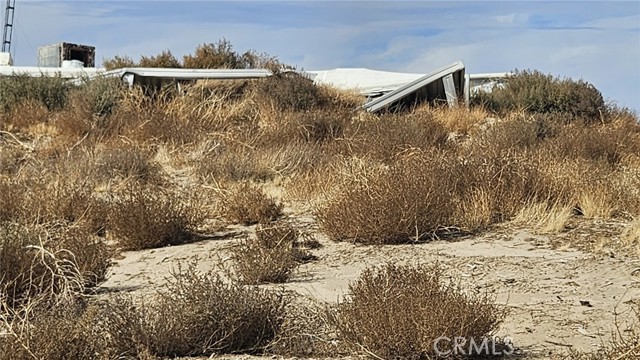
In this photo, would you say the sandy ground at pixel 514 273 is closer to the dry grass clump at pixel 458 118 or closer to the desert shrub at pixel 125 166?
the desert shrub at pixel 125 166

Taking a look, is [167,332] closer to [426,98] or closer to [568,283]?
[568,283]

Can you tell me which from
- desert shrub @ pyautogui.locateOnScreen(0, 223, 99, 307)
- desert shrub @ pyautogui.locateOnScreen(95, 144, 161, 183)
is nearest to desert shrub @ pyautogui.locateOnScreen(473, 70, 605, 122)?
desert shrub @ pyautogui.locateOnScreen(95, 144, 161, 183)

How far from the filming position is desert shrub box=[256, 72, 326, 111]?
18734 mm

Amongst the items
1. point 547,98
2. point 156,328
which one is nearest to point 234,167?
point 156,328

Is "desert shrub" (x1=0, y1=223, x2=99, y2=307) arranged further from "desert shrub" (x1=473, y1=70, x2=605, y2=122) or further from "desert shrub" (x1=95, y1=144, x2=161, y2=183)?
"desert shrub" (x1=473, y1=70, x2=605, y2=122)

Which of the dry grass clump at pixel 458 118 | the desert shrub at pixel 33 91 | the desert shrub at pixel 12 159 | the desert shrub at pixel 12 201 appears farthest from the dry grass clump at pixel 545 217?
the desert shrub at pixel 33 91

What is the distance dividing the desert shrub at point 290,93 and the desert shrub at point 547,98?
443cm

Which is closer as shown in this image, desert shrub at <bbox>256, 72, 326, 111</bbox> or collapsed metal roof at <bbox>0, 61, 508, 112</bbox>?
desert shrub at <bbox>256, 72, 326, 111</bbox>

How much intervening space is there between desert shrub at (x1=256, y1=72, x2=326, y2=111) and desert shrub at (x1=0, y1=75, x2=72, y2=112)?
5.17 meters

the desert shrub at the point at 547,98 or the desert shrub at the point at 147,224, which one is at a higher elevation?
the desert shrub at the point at 547,98

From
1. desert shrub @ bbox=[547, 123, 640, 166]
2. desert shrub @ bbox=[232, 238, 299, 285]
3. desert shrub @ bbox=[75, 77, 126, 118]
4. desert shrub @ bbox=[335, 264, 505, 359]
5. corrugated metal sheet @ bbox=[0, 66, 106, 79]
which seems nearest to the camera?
desert shrub @ bbox=[335, 264, 505, 359]

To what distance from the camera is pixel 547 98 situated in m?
20.3

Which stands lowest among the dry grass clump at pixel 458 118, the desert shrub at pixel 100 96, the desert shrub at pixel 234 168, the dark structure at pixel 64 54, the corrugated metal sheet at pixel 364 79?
the desert shrub at pixel 234 168

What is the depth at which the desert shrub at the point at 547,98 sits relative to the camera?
2008cm
